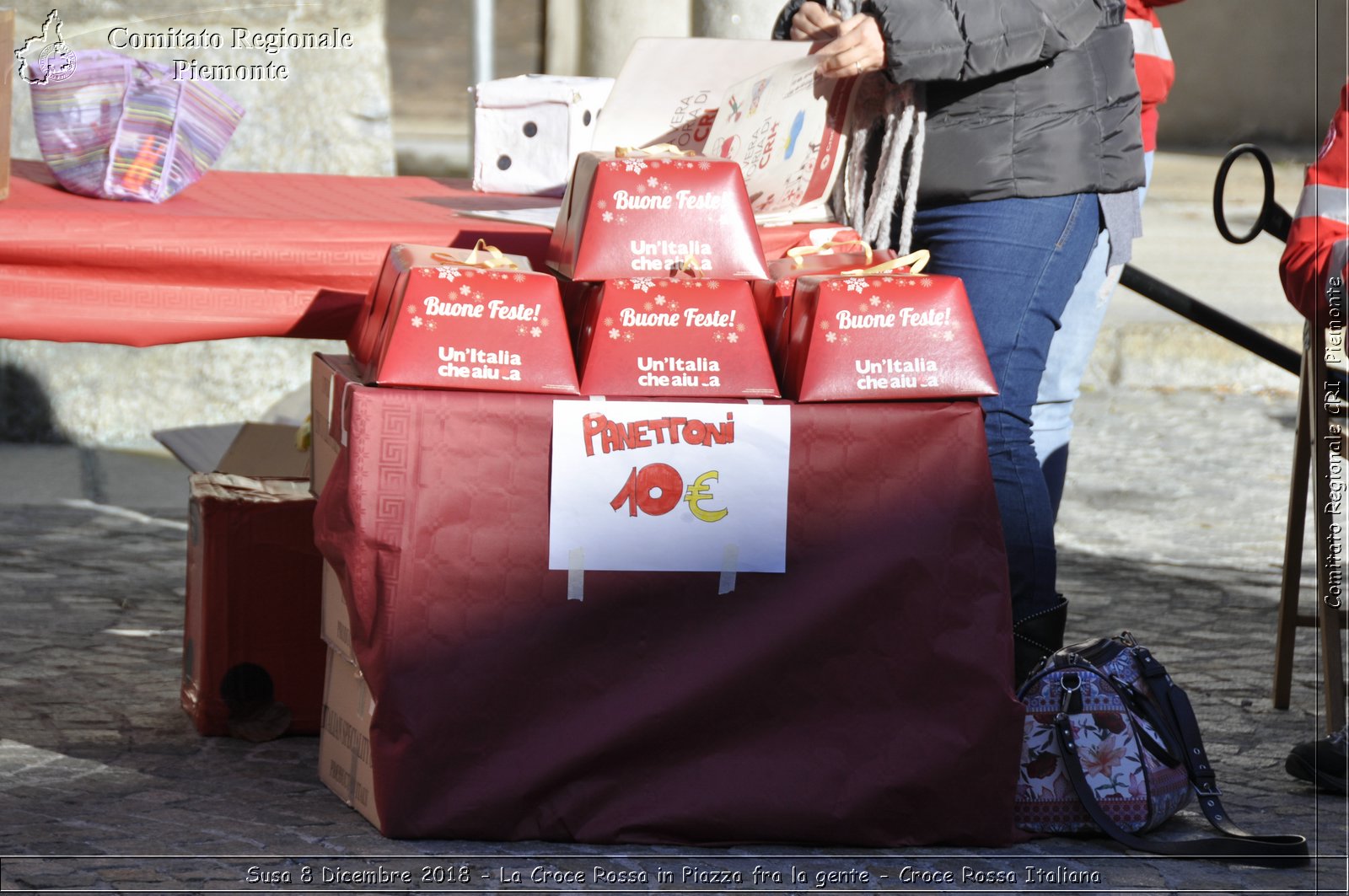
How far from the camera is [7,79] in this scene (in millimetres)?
2818

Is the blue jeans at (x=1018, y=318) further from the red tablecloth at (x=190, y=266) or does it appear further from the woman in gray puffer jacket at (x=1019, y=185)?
the red tablecloth at (x=190, y=266)

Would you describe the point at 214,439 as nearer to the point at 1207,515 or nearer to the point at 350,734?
the point at 350,734

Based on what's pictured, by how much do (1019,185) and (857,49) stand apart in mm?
350

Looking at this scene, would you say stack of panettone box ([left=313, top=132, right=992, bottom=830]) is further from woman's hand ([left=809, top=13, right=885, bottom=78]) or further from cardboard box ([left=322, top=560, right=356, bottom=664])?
woman's hand ([left=809, top=13, right=885, bottom=78])

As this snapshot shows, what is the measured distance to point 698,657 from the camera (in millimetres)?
2375

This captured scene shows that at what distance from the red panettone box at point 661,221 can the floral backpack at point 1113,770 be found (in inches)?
32.6

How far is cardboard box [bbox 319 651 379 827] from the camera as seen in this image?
7.98ft

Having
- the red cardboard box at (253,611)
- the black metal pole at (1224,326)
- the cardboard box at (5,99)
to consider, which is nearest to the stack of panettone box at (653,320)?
the red cardboard box at (253,611)

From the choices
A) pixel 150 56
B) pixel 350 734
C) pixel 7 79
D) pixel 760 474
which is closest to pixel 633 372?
pixel 760 474

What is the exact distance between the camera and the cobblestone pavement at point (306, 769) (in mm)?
2303

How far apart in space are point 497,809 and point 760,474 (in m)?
0.62

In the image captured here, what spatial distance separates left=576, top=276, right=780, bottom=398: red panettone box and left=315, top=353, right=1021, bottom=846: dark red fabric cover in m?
0.10

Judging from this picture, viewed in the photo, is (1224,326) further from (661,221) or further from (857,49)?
(661,221)

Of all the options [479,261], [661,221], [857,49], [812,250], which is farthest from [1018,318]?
[479,261]
